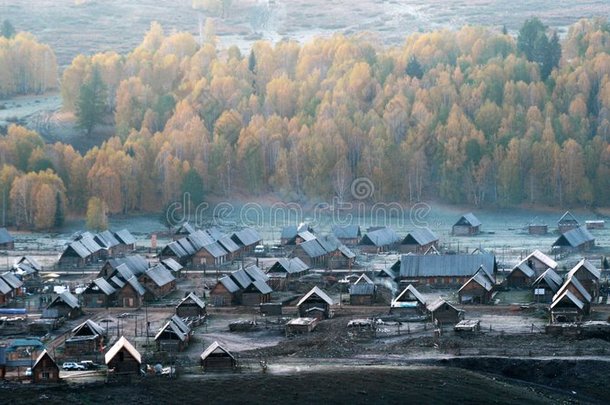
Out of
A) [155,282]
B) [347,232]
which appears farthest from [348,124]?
[155,282]

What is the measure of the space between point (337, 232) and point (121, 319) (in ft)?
87.7

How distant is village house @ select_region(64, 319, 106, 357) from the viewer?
52.1 metres

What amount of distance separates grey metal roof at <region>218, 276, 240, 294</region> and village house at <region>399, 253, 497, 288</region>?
8139 mm

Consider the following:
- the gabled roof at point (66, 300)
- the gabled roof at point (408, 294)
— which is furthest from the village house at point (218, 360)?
the gabled roof at point (408, 294)

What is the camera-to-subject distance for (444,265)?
6769 cm

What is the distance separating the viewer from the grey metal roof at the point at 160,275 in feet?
217

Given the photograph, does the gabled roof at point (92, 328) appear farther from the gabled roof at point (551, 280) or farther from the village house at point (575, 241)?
the village house at point (575, 241)

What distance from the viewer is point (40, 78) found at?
132750 mm

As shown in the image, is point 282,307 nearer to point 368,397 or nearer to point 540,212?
point 368,397

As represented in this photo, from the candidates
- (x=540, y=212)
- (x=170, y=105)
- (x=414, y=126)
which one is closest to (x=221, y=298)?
(x=540, y=212)

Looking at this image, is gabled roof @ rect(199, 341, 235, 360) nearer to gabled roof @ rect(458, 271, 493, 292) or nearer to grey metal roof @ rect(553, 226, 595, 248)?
gabled roof @ rect(458, 271, 493, 292)

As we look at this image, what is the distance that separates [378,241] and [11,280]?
74.4 feet

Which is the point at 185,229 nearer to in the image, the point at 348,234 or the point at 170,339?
the point at 348,234

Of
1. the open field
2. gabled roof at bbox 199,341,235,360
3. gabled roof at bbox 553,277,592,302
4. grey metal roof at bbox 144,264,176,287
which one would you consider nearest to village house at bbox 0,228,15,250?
grey metal roof at bbox 144,264,176,287
